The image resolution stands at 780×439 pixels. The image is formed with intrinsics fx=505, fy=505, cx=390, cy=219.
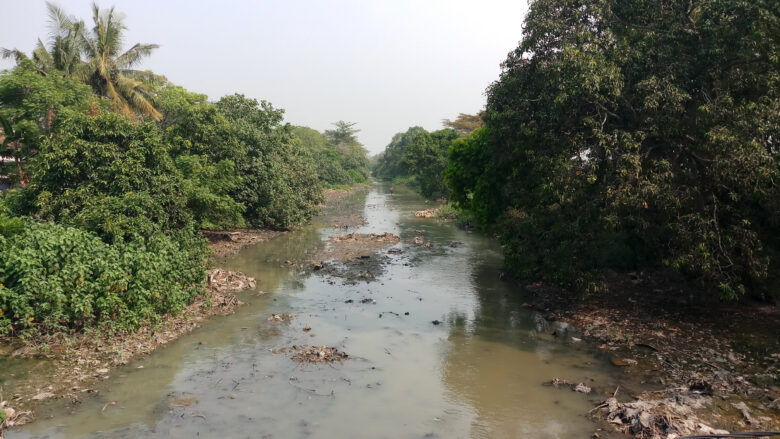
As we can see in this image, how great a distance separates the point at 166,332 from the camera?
11758mm

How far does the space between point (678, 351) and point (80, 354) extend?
12471mm

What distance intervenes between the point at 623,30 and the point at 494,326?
8481 millimetres

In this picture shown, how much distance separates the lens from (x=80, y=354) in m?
10.0

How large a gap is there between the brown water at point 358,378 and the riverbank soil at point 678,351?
0.77 metres

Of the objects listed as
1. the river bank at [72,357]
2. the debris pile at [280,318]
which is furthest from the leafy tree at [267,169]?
the river bank at [72,357]

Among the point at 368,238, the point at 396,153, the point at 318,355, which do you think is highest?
the point at 396,153

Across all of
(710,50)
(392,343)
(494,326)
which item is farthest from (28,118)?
(710,50)

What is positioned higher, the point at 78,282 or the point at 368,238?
the point at 78,282

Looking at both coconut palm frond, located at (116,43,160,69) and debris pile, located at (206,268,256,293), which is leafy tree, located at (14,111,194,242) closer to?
debris pile, located at (206,268,256,293)

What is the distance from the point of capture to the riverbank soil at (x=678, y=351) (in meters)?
8.13

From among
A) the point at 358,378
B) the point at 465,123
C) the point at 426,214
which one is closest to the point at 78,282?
the point at 358,378

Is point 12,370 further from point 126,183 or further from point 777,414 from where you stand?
point 777,414

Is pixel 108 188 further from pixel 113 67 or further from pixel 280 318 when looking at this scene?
pixel 113 67

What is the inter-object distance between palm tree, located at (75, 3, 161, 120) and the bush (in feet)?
52.4
